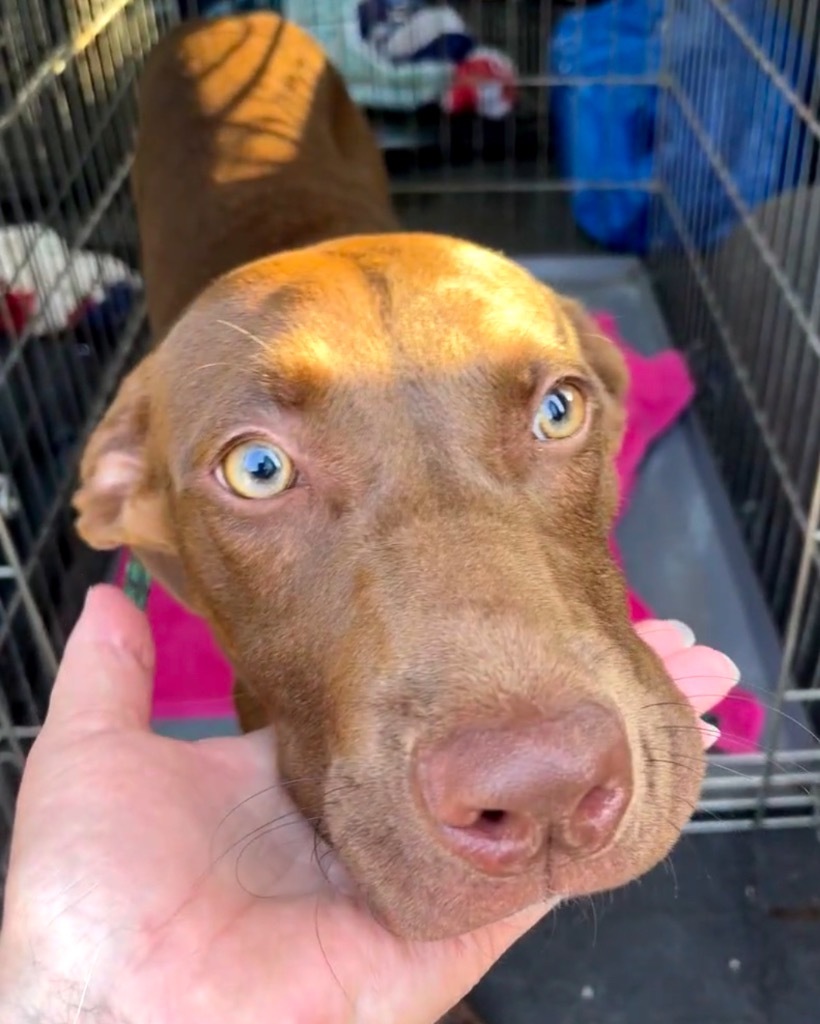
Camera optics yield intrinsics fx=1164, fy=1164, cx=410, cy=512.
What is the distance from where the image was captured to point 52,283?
3.58 meters

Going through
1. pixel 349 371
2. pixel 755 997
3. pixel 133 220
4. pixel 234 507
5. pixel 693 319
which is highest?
pixel 349 371

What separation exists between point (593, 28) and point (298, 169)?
7.27 feet

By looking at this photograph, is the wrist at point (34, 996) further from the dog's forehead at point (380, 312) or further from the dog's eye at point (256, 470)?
the dog's forehead at point (380, 312)

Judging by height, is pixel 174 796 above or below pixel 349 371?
below

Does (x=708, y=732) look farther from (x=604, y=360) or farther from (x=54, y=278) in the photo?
(x=54, y=278)

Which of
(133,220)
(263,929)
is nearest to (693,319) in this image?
(133,220)

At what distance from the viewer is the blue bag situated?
11.9ft

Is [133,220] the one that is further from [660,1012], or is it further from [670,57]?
[660,1012]

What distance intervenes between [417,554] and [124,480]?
3.17 feet

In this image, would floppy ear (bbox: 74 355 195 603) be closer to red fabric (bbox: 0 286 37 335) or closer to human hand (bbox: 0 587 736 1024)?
human hand (bbox: 0 587 736 1024)

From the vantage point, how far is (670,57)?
14.5 feet

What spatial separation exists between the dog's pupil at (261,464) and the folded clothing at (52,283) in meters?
1.56

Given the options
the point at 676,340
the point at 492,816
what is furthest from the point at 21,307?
the point at 492,816


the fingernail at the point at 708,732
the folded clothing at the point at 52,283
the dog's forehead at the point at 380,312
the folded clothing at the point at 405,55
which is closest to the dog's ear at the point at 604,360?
the dog's forehead at the point at 380,312
